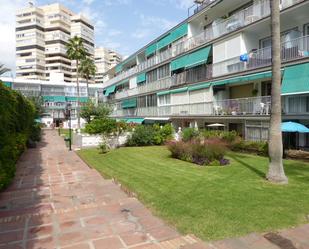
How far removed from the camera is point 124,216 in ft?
23.2

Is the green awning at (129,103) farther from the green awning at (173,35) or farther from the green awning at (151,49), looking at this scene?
the green awning at (173,35)

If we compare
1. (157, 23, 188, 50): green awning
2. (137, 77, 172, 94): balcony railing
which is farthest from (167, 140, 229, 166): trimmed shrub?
(137, 77, 172, 94): balcony railing

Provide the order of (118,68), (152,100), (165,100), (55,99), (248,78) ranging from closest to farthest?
1. (248,78)
2. (165,100)
3. (152,100)
4. (118,68)
5. (55,99)

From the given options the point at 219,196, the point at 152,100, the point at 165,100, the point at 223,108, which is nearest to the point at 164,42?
the point at 165,100

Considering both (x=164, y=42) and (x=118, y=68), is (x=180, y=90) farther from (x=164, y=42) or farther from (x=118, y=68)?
(x=118, y=68)

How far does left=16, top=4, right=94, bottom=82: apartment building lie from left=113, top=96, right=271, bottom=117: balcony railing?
290 ft

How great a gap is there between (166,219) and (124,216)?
1.03 metres

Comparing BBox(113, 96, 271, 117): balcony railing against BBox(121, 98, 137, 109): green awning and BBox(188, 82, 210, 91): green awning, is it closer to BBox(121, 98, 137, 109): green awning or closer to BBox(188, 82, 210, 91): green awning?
BBox(188, 82, 210, 91): green awning

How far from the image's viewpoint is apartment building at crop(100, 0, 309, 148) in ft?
61.9

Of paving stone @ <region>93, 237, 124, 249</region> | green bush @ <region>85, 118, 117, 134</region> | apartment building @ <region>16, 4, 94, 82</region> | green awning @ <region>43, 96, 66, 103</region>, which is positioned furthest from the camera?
apartment building @ <region>16, 4, 94, 82</region>

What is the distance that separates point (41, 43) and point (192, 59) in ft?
331

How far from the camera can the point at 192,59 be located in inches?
1165

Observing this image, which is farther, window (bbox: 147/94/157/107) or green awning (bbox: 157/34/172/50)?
window (bbox: 147/94/157/107)

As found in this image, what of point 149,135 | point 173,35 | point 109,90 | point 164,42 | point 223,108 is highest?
point 173,35
